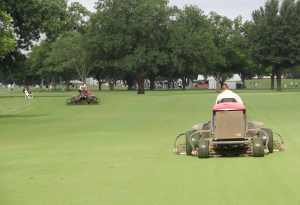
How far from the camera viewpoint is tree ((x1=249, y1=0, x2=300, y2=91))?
58.0 metres

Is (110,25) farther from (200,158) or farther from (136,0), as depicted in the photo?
(200,158)

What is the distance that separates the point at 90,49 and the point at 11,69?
22.6 m

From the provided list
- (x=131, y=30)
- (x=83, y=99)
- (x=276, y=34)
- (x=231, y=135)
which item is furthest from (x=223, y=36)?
(x=231, y=135)

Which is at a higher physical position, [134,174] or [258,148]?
[258,148]

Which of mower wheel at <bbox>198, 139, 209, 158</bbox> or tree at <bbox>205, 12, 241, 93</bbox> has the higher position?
tree at <bbox>205, 12, 241, 93</bbox>

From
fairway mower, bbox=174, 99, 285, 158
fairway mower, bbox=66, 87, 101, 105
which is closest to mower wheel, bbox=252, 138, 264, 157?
fairway mower, bbox=174, 99, 285, 158

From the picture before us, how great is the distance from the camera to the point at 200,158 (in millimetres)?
9961

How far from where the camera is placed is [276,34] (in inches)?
2297

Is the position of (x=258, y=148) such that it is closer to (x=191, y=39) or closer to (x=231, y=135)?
(x=231, y=135)

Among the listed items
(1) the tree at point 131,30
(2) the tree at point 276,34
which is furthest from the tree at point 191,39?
(2) the tree at point 276,34

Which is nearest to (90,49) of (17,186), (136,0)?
(136,0)

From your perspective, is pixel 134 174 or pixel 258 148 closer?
pixel 134 174

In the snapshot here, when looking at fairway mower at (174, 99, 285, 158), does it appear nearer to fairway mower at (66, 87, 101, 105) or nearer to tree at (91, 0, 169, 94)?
fairway mower at (66, 87, 101, 105)

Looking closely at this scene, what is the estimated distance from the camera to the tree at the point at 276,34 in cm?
5800
